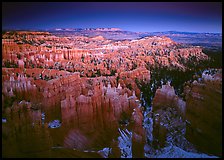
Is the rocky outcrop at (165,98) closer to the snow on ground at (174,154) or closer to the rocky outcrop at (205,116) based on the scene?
the rocky outcrop at (205,116)

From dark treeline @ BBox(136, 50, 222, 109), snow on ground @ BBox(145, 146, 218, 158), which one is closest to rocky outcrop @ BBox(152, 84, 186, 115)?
dark treeline @ BBox(136, 50, 222, 109)

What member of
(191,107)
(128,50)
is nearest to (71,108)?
(128,50)

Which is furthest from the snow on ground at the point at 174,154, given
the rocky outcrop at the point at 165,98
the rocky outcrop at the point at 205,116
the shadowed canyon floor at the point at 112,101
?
the rocky outcrop at the point at 165,98

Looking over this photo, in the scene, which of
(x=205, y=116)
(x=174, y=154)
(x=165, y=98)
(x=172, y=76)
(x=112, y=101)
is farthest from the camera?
(x=172, y=76)

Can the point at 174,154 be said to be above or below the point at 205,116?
below

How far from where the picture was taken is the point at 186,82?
21.0ft

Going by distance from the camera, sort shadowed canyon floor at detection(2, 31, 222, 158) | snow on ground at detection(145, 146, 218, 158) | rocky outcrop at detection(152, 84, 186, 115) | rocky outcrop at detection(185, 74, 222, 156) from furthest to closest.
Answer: rocky outcrop at detection(152, 84, 186, 115), rocky outcrop at detection(185, 74, 222, 156), shadowed canyon floor at detection(2, 31, 222, 158), snow on ground at detection(145, 146, 218, 158)

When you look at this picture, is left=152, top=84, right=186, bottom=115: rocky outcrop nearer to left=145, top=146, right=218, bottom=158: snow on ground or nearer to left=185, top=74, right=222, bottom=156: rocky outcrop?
left=185, top=74, right=222, bottom=156: rocky outcrop

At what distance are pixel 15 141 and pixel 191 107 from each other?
151 inches

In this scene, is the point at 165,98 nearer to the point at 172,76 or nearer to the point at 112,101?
the point at 172,76

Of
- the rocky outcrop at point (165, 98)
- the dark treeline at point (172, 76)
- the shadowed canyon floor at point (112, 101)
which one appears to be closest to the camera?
the shadowed canyon floor at point (112, 101)

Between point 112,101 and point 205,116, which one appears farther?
point 112,101

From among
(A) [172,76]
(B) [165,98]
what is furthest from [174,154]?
(A) [172,76]

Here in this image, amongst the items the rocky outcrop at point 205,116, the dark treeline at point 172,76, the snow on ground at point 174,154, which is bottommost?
the snow on ground at point 174,154
